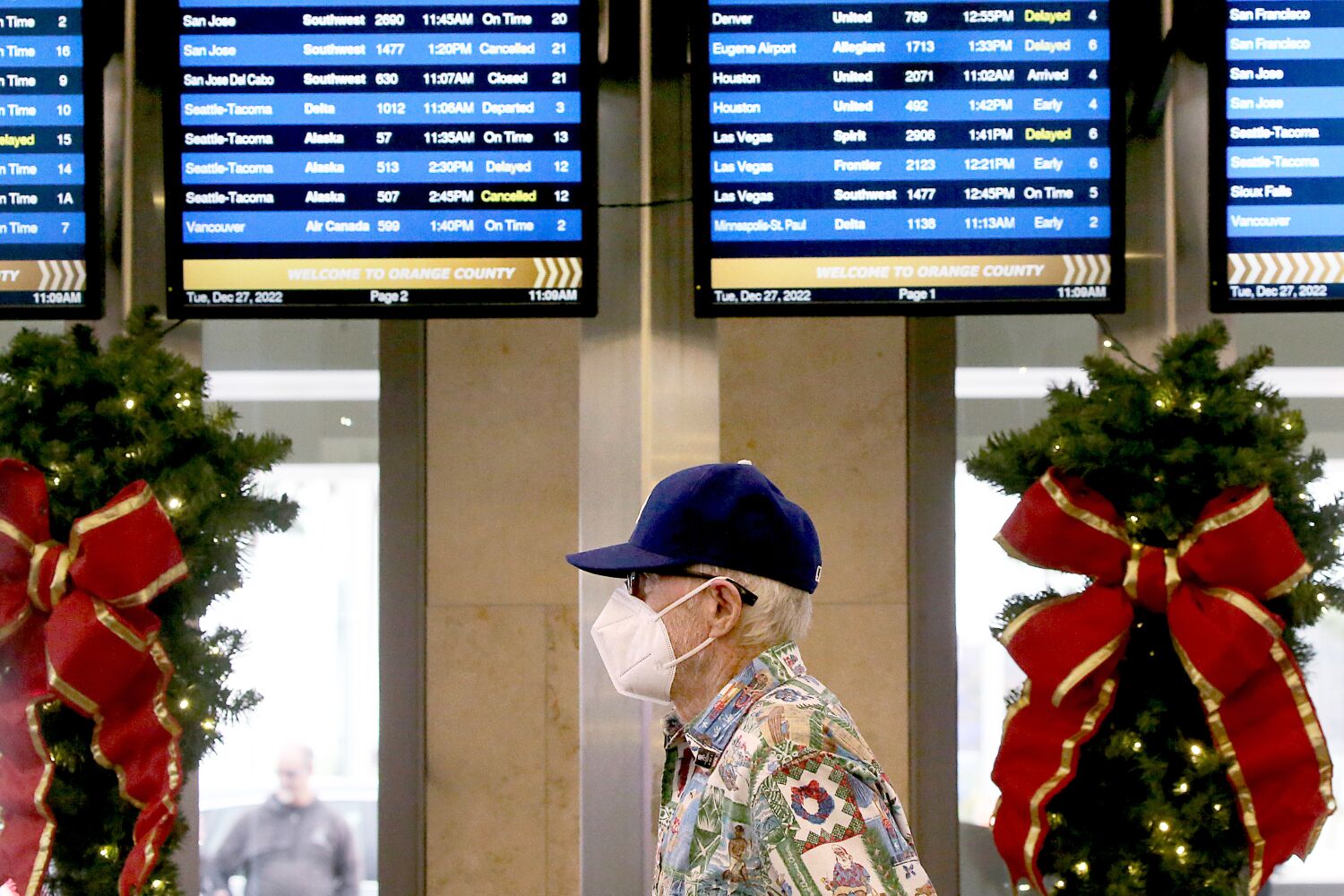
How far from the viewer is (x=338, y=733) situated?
3.73 m

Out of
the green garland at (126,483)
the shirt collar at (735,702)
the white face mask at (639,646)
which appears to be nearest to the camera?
the shirt collar at (735,702)

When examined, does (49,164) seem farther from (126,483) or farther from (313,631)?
(313,631)

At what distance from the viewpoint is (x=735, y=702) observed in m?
1.80

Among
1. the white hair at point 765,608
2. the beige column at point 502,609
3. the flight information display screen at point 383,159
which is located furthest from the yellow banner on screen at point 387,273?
the white hair at point 765,608

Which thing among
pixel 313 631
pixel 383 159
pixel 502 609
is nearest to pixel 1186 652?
pixel 502 609

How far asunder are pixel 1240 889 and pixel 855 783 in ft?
4.89

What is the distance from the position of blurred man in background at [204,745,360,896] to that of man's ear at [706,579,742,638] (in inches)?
85.2

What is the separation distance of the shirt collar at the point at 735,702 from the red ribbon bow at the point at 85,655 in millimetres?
1268

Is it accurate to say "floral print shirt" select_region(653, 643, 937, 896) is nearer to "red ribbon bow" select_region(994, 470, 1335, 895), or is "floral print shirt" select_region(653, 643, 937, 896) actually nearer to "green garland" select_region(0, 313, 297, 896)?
"red ribbon bow" select_region(994, 470, 1335, 895)

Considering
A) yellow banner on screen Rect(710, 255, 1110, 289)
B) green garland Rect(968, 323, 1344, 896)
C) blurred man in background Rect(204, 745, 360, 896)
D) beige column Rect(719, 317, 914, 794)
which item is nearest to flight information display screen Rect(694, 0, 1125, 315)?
yellow banner on screen Rect(710, 255, 1110, 289)

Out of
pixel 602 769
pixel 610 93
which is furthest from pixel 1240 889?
pixel 610 93

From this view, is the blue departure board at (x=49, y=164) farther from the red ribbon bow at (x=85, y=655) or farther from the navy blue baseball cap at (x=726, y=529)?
the navy blue baseball cap at (x=726, y=529)

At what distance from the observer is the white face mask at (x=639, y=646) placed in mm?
1917

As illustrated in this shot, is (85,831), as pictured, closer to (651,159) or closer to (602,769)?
(602,769)
